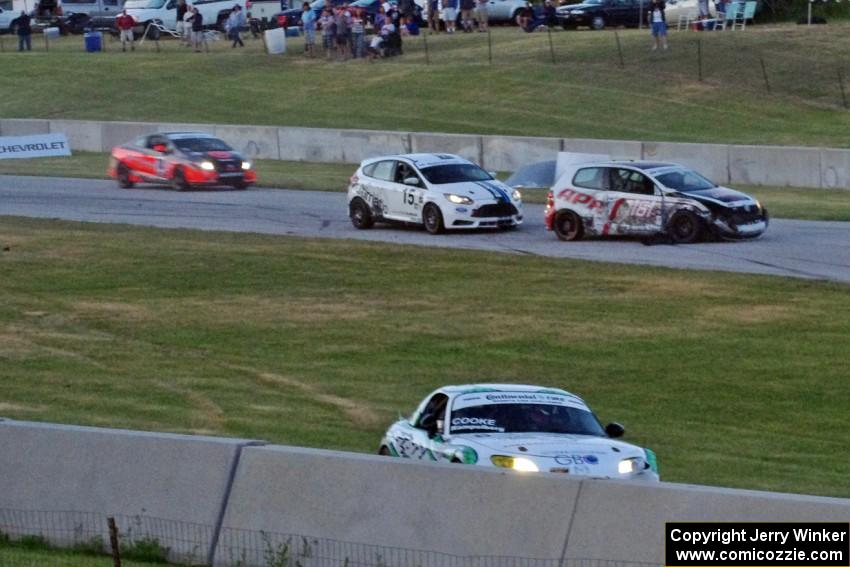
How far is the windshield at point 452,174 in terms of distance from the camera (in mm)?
27344

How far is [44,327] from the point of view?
19.8m

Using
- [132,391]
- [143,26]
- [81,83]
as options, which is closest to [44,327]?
[132,391]

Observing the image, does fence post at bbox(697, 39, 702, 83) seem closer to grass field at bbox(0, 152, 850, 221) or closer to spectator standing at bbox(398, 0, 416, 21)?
grass field at bbox(0, 152, 850, 221)

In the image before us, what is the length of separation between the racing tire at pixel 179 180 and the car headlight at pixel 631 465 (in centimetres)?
2466

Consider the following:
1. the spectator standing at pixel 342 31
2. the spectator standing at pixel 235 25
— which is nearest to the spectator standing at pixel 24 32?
the spectator standing at pixel 235 25

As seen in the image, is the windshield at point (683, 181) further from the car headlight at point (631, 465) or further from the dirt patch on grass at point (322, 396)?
the car headlight at point (631, 465)

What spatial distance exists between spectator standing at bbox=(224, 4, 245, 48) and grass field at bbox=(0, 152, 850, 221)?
18.3 metres

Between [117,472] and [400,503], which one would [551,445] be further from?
[117,472]

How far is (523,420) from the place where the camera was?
11.6 meters

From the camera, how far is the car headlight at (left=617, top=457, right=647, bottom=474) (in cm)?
1088

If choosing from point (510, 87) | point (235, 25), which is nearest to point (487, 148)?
point (510, 87)

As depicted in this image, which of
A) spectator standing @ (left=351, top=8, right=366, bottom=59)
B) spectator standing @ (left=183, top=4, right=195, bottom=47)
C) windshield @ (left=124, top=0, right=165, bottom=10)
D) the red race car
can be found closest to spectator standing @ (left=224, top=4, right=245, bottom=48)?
spectator standing @ (left=183, top=4, right=195, bottom=47)

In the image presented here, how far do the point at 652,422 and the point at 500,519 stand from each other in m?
6.79

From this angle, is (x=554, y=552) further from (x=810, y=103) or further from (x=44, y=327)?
(x=810, y=103)
